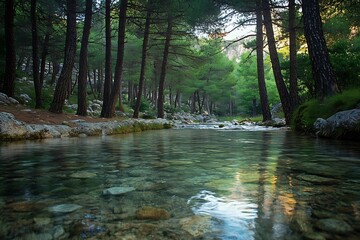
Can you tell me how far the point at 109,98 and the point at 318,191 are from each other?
1173 centimetres

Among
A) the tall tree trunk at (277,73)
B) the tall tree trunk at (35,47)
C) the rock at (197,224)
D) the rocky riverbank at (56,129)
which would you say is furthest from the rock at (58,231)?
the tall tree trunk at (35,47)

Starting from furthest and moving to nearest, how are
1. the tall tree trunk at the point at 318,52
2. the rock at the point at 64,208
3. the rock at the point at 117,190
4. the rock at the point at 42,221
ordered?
the tall tree trunk at the point at 318,52, the rock at the point at 117,190, the rock at the point at 64,208, the rock at the point at 42,221

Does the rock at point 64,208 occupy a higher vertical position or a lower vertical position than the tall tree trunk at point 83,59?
lower

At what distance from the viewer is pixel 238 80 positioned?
46.3 metres

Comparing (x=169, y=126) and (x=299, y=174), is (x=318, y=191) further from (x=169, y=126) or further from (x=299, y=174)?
(x=169, y=126)

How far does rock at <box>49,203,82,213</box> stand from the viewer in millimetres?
1455

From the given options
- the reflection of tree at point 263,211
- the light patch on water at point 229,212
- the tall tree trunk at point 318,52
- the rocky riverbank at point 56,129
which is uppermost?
the tall tree trunk at point 318,52

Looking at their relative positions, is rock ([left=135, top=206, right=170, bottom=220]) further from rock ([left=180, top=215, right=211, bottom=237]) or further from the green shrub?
the green shrub

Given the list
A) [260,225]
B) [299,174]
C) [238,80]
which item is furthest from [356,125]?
[238,80]

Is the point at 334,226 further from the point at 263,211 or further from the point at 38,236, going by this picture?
the point at 38,236

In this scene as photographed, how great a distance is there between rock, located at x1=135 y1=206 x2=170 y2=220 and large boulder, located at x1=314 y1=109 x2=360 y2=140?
475 cm

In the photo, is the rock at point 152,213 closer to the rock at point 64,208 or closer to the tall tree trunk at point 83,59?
the rock at point 64,208

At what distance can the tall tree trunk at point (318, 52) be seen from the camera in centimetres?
716

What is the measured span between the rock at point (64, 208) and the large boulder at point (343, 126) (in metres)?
5.02
